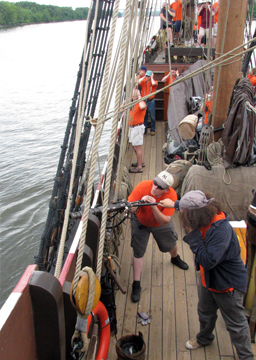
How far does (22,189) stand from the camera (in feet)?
29.1

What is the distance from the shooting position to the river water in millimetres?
6672

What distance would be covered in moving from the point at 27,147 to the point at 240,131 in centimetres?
947

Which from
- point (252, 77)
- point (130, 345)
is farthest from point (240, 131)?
point (252, 77)

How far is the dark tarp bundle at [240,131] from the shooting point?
120 inches

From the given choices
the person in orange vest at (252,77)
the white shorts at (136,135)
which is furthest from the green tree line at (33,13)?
the white shorts at (136,135)

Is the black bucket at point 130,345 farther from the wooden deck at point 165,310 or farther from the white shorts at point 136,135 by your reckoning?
the white shorts at point 136,135

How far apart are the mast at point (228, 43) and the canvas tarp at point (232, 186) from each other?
89cm

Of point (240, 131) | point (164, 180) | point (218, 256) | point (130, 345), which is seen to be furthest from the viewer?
point (240, 131)

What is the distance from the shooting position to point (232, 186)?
336 centimetres

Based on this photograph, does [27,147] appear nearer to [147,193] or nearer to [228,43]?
[228,43]

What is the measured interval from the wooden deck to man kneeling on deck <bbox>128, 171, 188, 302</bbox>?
0.15m

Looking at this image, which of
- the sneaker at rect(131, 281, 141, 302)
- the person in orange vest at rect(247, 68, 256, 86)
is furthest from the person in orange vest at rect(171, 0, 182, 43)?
the sneaker at rect(131, 281, 141, 302)

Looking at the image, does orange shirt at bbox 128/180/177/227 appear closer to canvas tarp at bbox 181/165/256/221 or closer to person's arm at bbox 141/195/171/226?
person's arm at bbox 141/195/171/226

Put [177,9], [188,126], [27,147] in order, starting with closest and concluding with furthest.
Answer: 1. [188,126]
2. [177,9]
3. [27,147]
